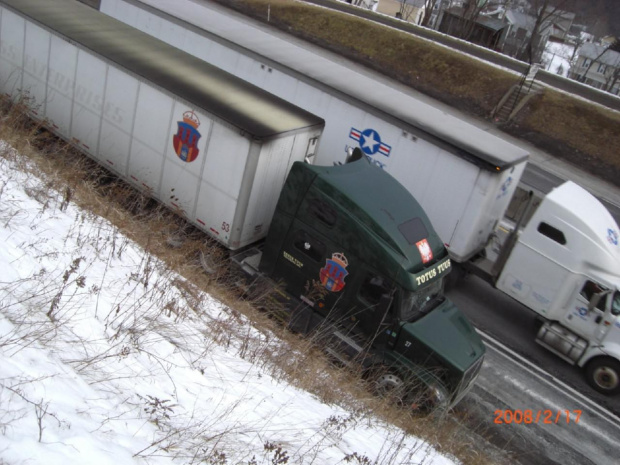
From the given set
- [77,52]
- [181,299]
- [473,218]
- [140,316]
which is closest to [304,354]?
[181,299]

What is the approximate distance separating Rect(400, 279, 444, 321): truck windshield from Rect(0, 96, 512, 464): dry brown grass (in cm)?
129

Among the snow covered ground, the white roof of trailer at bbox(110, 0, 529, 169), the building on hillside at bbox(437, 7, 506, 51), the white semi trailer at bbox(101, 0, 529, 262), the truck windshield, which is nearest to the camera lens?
the snow covered ground

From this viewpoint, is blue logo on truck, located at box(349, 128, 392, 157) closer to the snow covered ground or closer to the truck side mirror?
the truck side mirror

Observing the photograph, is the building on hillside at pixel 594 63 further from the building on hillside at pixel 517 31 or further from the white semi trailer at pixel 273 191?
the white semi trailer at pixel 273 191

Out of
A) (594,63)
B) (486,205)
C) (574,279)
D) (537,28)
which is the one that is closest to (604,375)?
(574,279)

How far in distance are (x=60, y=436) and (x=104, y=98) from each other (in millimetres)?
8967

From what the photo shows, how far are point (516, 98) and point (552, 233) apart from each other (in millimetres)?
21486

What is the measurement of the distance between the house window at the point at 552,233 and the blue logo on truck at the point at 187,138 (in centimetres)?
744

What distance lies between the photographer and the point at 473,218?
1277 centimetres

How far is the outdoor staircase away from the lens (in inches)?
1209

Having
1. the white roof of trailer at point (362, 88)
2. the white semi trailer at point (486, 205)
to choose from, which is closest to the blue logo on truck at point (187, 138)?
the white semi trailer at point (486, 205)
